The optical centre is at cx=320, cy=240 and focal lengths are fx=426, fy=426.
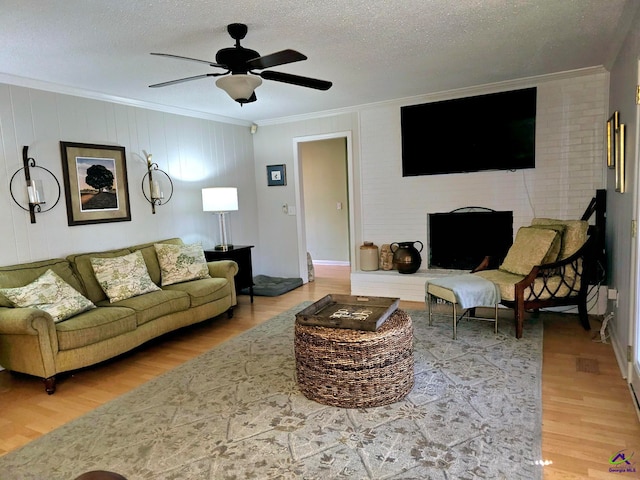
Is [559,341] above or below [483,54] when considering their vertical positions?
below

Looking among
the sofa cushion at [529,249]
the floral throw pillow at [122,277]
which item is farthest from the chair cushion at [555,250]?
the floral throw pillow at [122,277]

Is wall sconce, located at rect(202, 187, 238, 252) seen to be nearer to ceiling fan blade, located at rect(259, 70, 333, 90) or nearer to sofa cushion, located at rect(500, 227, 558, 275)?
ceiling fan blade, located at rect(259, 70, 333, 90)

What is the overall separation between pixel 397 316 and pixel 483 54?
2.24m

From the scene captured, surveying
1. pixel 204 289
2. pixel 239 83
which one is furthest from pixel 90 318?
pixel 239 83

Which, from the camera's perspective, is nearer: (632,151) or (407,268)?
(632,151)

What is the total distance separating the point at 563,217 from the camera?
14.3 ft

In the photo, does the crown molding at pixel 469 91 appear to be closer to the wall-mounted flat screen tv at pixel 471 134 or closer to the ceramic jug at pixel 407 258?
the wall-mounted flat screen tv at pixel 471 134

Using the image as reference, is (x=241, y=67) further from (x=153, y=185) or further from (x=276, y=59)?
(x=153, y=185)

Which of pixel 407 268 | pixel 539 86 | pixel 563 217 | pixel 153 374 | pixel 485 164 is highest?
pixel 539 86

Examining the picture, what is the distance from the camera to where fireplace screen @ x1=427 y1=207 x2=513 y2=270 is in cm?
470

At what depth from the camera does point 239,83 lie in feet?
8.78

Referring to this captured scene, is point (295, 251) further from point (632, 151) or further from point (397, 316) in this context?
point (632, 151)

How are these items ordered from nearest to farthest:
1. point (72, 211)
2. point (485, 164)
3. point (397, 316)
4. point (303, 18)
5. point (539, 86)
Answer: point (303, 18), point (397, 316), point (72, 211), point (539, 86), point (485, 164)

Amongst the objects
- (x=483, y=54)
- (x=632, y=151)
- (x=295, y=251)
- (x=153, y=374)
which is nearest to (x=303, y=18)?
(x=483, y=54)
